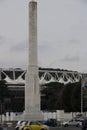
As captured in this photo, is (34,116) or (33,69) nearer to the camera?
(34,116)

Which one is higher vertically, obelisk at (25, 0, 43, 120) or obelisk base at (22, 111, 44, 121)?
obelisk at (25, 0, 43, 120)

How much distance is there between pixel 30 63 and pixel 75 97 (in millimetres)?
27336

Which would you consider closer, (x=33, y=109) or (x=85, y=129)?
(x=85, y=129)

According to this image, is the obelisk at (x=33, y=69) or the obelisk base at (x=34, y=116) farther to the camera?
the obelisk at (x=33, y=69)

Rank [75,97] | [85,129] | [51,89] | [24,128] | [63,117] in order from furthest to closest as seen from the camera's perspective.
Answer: [51,89]
[75,97]
[63,117]
[24,128]
[85,129]

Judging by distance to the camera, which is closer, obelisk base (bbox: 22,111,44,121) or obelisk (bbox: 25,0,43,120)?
obelisk base (bbox: 22,111,44,121)

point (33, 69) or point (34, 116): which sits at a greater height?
point (33, 69)

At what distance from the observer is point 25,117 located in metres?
85.7

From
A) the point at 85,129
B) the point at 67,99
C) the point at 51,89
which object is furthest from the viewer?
the point at 51,89

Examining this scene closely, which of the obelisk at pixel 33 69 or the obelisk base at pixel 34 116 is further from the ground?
the obelisk at pixel 33 69

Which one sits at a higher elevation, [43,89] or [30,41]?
[30,41]

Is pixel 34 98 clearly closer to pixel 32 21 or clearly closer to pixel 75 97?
pixel 32 21

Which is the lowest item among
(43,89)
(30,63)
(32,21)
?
(43,89)

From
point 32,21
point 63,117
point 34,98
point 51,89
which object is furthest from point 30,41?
point 51,89
